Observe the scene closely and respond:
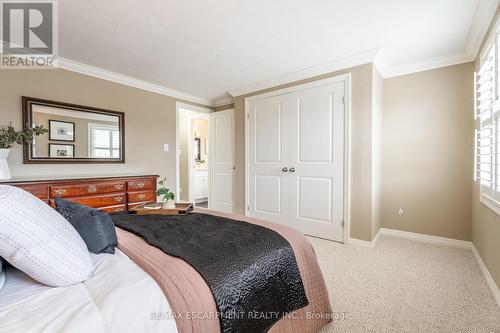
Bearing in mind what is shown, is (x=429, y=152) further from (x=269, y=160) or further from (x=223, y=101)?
(x=223, y=101)

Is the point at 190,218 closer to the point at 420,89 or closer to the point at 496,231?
the point at 496,231

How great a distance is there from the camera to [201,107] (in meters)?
4.56

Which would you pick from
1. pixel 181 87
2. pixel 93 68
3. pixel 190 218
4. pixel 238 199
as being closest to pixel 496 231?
pixel 190 218

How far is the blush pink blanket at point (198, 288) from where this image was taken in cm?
75

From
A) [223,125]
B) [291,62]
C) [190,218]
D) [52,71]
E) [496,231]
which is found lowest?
[496,231]

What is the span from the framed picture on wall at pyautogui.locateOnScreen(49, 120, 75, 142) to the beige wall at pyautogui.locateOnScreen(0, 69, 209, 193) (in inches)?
10.9

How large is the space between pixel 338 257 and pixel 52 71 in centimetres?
399

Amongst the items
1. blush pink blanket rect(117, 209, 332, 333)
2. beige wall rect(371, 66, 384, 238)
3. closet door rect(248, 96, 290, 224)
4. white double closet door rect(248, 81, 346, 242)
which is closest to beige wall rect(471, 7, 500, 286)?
beige wall rect(371, 66, 384, 238)

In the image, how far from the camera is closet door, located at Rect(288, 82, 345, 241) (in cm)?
300

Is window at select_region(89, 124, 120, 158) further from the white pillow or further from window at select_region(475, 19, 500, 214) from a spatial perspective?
window at select_region(475, 19, 500, 214)

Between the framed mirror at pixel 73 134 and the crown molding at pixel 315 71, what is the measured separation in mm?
2033

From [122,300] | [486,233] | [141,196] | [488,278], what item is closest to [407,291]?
[488,278]

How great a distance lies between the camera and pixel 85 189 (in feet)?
8.42

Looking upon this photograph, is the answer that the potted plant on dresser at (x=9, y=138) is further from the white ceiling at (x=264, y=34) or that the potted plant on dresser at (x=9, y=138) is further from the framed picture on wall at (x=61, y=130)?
the white ceiling at (x=264, y=34)
